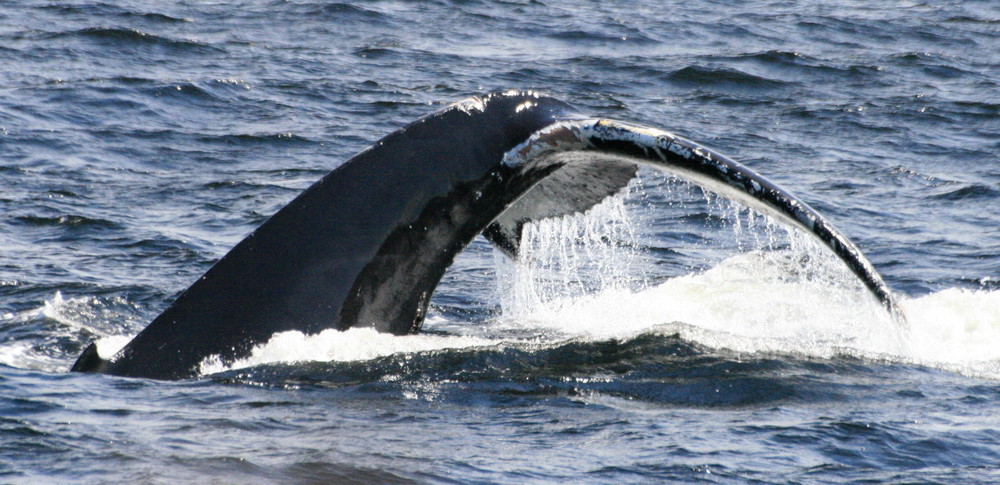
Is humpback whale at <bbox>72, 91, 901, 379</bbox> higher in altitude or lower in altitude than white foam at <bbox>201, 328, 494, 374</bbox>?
higher

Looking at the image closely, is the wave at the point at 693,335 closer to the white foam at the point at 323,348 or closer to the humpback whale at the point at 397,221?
the white foam at the point at 323,348

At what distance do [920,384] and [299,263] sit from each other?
335 cm

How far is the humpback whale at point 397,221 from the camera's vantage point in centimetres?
582

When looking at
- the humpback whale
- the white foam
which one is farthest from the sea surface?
the humpback whale

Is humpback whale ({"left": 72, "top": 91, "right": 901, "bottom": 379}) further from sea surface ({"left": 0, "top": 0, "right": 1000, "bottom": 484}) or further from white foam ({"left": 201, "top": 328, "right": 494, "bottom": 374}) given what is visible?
sea surface ({"left": 0, "top": 0, "right": 1000, "bottom": 484})

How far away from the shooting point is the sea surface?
5555mm

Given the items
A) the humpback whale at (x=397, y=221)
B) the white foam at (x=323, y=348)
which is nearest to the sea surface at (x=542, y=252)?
Answer: the white foam at (x=323, y=348)

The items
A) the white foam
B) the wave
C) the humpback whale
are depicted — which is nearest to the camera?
the humpback whale

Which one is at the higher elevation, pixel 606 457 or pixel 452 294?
pixel 452 294

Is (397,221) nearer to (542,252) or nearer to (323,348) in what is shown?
(323,348)

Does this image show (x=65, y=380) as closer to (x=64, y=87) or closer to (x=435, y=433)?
(x=435, y=433)

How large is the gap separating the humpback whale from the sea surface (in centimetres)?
16

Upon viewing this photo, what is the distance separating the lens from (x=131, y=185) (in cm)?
1266

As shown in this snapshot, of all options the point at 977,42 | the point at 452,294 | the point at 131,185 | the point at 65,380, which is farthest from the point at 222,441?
the point at 977,42
